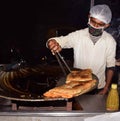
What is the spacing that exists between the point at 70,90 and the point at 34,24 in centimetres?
386

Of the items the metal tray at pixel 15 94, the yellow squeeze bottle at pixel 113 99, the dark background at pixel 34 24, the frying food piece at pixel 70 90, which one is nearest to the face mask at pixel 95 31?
the frying food piece at pixel 70 90

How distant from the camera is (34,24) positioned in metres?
6.07

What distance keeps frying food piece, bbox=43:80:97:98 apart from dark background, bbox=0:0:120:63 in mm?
3273

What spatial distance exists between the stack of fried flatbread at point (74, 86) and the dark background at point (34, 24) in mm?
3070

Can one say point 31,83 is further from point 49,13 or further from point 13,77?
point 49,13

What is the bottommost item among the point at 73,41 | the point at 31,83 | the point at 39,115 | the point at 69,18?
the point at 39,115

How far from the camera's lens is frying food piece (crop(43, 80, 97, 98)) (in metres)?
2.35

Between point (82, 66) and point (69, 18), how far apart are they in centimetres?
234

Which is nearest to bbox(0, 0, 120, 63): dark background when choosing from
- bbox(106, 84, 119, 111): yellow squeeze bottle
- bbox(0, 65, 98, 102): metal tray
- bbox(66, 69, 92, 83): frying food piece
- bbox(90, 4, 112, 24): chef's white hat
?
bbox(90, 4, 112, 24): chef's white hat

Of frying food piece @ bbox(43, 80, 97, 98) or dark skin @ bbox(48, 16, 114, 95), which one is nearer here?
frying food piece @ bbox(43, 80, 97, 98)

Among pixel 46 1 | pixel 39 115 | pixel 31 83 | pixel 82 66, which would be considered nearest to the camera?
pixel 39 115

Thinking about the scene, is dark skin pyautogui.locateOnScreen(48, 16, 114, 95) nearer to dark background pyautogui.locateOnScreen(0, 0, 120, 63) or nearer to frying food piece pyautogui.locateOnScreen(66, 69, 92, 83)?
frying food piece pyautogui.locateOnScreen(66, 69, 92, 83)

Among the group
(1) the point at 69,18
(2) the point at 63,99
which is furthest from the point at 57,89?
(1) the point at 69,18

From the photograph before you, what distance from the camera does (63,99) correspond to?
238 centimetres
